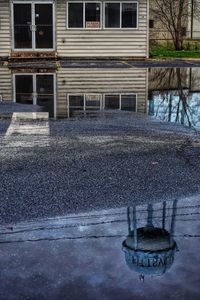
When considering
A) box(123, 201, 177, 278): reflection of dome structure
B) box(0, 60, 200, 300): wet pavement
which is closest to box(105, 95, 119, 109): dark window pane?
box(0, 60, 200, 300): wet pavement

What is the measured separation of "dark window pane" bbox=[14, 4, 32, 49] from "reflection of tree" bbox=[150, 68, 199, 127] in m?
7.88

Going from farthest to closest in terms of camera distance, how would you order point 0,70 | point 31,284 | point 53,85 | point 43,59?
1. point 43,59
2. point 0,70
3. point 53,85
4. point 31,284

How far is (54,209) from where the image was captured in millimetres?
6129

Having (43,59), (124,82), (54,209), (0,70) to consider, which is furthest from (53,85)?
(54,209)

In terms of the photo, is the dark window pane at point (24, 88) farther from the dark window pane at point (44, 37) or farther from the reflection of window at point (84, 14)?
the reflection of window at point (84, 14)

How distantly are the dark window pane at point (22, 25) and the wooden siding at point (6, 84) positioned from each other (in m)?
5.53

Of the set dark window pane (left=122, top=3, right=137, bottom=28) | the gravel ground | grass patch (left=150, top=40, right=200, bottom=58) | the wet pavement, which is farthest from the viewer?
grass patch (left=150, top=40, right=200, bottom=58)

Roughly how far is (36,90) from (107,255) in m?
12.6

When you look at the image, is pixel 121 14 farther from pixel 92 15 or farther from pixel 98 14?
pixel 92 15

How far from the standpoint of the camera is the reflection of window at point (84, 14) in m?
28.5

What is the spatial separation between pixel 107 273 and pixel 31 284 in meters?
0.59

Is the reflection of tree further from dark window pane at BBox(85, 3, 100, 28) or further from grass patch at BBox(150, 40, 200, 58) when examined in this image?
grass patch at BBox(150, 40, 200, 58)

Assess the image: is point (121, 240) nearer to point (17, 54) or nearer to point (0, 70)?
point (0, 70)

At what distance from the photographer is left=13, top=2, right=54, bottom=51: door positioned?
28328 millimetres
